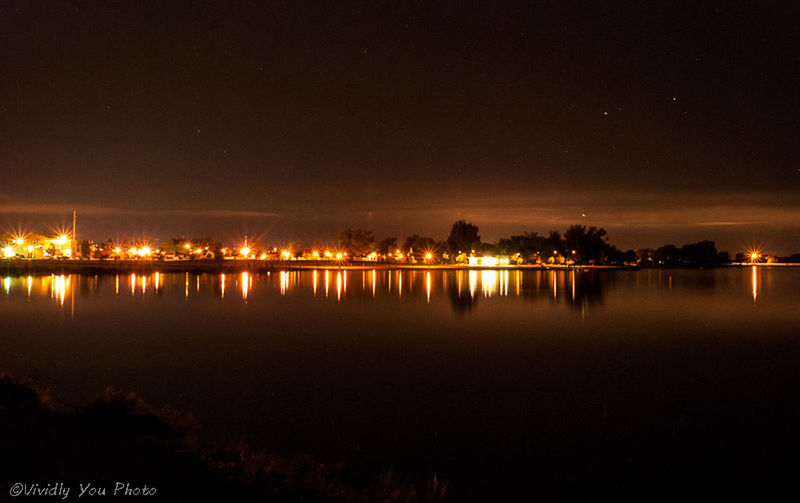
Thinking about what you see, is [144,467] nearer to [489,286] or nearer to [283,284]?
[283,284]

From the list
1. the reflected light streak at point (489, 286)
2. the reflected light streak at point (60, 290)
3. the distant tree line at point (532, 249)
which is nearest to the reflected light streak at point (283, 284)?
the reflected light streak at point (60, 290)

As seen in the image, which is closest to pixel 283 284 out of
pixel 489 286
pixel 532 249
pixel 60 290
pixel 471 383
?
pixel 60 290

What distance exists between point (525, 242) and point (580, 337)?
125 meters

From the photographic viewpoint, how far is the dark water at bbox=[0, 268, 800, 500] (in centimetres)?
855

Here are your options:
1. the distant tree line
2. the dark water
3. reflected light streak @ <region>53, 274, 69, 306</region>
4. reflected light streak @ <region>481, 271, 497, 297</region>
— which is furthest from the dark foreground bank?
the distant tree line

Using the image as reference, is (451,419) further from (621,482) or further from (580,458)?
(621,482)

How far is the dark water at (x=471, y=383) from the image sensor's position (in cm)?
→ 855

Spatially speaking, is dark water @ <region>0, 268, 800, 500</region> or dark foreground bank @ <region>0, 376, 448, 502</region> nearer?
dark foreground bank @ <region>0, 376, 448, 502</region>

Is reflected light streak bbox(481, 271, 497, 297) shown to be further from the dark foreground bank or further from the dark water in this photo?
the dark foreground bank

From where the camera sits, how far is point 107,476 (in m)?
5.48

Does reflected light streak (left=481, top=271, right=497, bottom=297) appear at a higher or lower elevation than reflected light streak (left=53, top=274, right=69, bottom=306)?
lower

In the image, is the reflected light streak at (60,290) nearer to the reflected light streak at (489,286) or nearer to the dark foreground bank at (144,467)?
the dark foreground bank at (144,467)

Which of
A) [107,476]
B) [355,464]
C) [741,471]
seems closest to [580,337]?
[741,471]

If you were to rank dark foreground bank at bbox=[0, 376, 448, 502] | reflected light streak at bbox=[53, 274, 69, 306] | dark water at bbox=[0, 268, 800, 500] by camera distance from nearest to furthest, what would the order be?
1. dark foreground bank at bbox=[0, 376, 448, 502]
2. dark water at bbox=[0, 268, 800, 500]
3. reflected light streak at bbox=[53, 274, 69, 306]
